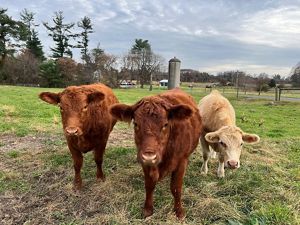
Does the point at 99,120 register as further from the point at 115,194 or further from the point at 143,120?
the point at 143,120

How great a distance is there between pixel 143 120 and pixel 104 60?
1828 inches

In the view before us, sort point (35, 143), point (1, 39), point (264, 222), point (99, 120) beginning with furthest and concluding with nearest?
1. point (1, 39)
2. point (35, 143)
3. point (99, 120)
4. point (264, 222)

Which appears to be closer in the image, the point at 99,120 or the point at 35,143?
the point at 99,120

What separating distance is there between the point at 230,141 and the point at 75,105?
7.54 feet

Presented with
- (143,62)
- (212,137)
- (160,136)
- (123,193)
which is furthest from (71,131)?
(143,62)

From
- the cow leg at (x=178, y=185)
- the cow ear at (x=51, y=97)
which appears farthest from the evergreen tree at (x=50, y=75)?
the cow leg at (x=178, y=185)

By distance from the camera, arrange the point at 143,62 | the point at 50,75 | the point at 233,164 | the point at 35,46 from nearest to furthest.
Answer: the point at 233,164, the point at 50,75, the point at 35,46, the point at 143,62

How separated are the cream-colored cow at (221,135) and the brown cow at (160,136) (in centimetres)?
75

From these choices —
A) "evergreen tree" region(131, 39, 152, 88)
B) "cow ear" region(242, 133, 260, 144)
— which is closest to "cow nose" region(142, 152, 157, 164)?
"cow ear" region(242, 133, 260, 144)

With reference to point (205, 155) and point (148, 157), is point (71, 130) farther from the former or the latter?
point (205, 155)

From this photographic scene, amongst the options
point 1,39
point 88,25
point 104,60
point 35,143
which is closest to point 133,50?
point 88,25

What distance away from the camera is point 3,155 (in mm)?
6758

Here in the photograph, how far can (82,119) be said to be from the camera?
4.66 meters

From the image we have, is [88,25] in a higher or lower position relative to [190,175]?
higher
